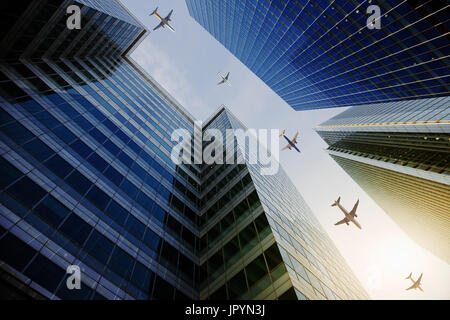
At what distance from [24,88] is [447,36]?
51593 mm

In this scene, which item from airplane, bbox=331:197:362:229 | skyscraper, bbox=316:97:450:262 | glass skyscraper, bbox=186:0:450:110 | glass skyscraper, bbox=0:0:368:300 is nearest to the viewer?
glass skyscraper, bbox=0:0:368:300

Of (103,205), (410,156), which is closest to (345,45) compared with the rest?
(410,156)

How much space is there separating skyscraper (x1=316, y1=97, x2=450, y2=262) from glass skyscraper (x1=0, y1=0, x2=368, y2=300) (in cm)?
4947

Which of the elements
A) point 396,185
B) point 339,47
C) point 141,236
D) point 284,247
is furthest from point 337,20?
point 396,185

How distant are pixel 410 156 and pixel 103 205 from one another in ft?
295

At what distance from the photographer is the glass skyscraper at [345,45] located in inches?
1476

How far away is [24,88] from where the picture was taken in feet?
72.9

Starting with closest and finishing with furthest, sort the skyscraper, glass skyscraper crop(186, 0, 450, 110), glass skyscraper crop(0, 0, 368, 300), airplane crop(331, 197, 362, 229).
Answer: glass skyscraper crop(0, 0, 368, 300)
glass skyscraper crop(186, 0, 450, 110)
airplane crop(331, 197, 362, 229)
the skyscraper

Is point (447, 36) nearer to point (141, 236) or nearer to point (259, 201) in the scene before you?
point (259, 201)

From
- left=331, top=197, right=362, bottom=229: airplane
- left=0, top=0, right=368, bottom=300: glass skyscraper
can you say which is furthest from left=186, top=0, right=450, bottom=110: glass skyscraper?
left=0, top=0, right=368, bottom=300: glass skyscraper

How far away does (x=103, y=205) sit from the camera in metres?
20.9

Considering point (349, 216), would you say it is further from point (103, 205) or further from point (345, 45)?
point (103, 205)

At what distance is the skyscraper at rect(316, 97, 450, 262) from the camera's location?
191 feet

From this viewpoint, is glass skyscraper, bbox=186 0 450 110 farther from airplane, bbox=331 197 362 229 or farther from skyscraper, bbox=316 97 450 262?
airplane, bbox=331 197 362 229
